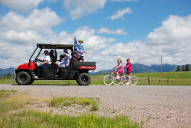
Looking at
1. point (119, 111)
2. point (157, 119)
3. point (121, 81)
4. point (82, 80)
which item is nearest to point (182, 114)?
point (157, 119)

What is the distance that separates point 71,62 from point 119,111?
10.0 m

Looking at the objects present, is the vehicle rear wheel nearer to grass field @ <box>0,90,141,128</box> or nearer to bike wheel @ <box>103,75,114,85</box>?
bike wheel @ <box>103,75,114,85</box>

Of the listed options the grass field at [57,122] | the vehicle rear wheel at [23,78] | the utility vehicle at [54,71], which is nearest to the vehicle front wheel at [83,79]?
the utility vehicle at [54,71]

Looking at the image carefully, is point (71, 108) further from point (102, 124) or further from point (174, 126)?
point (174, 126)

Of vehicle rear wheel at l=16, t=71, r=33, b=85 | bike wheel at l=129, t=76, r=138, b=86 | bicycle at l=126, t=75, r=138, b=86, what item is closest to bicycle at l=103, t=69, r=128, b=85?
bicycle at l=126, t=75, r=138, b=86

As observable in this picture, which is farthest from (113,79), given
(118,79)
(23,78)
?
(23,78)

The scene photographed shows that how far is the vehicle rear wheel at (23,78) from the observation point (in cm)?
1725

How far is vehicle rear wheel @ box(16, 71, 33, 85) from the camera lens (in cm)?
1725

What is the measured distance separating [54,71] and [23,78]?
1.86 metres

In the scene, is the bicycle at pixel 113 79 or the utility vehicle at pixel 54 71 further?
the bicycle at pixel 113 79

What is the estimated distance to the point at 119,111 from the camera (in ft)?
24.2

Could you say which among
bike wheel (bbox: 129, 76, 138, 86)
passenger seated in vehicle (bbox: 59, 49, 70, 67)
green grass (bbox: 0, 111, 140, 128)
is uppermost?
passenger seated in vehicle (bbox: 59, 49, 70, 67)

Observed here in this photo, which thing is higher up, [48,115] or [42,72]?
[42,72]

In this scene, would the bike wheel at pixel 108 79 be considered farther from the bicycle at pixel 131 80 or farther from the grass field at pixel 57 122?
the grass field at pixel 57 122
